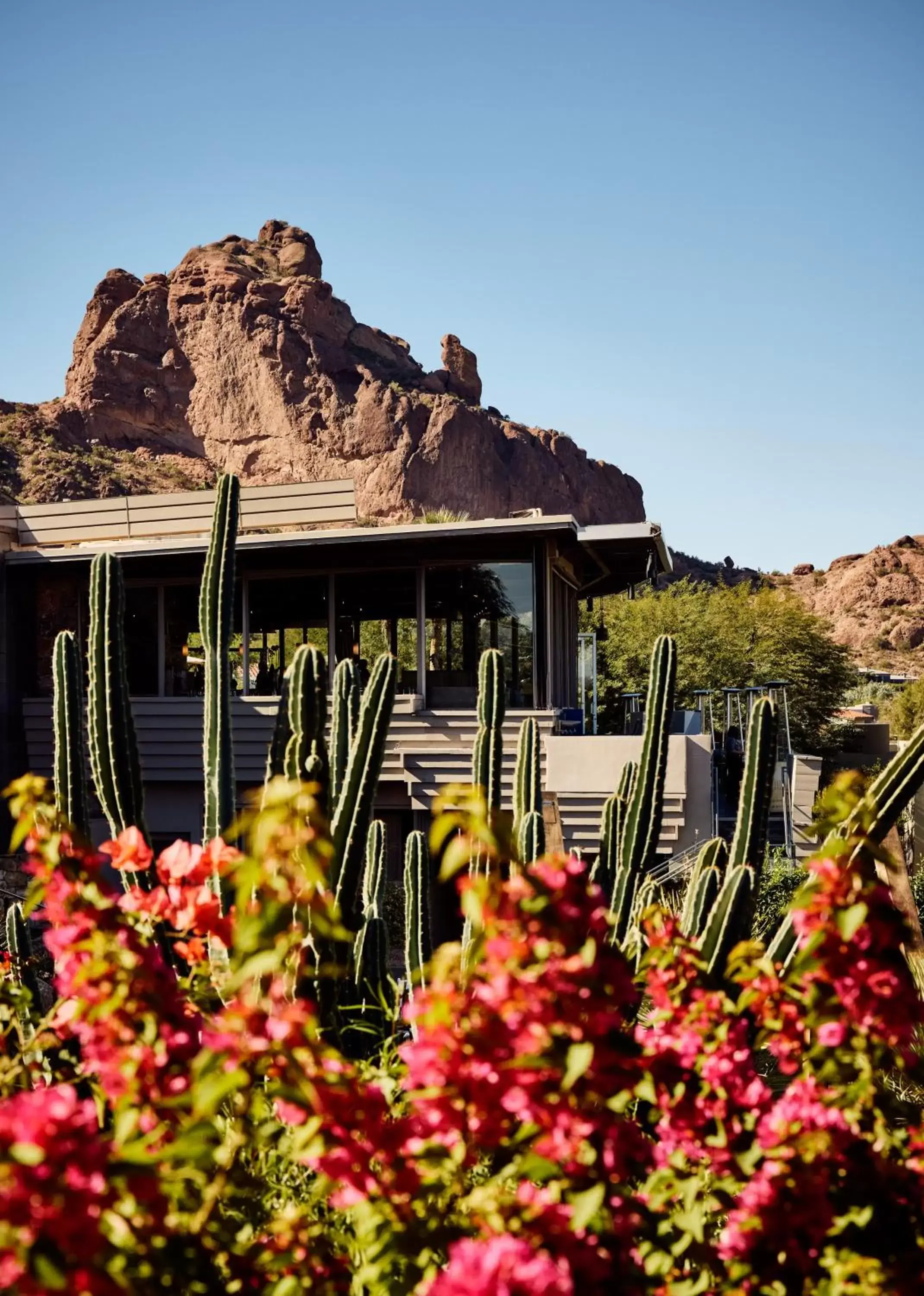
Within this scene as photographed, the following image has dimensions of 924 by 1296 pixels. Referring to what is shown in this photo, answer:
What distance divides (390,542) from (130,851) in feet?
35.4

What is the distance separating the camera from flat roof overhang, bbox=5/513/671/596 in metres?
12.8

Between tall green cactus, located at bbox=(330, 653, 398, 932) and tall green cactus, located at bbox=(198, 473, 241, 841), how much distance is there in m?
0.58

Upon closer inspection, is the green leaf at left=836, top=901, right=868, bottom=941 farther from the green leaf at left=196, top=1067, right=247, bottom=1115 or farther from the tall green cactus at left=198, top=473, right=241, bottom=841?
the tall green cactus at left=198, top=473, right=241, bottom=841

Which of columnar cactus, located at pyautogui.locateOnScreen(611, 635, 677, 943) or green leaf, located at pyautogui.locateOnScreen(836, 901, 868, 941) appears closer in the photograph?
green leaf, located at pyautogui.locateOnScreen(836, 901, 868, 941)

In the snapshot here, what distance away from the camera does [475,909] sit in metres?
1.66

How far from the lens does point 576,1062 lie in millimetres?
1536

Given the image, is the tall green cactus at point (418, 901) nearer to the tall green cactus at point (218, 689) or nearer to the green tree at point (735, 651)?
the tall green cactus at point (218, 689)

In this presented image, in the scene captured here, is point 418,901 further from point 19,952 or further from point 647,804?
point 19,952

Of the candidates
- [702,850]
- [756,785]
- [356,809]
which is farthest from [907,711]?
[356,809]

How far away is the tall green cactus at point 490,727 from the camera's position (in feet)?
14.9

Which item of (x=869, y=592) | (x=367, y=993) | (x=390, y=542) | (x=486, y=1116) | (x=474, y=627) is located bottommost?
(x=367, y=993)

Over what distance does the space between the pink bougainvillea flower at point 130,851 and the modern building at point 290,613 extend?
379 inches

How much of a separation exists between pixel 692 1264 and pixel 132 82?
4394 centimetres

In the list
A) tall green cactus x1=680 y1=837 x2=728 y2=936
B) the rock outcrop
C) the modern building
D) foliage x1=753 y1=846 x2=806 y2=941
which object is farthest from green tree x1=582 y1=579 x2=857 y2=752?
the rock outcrop
